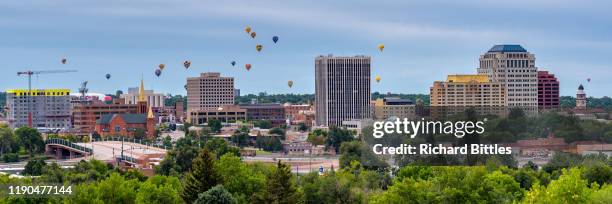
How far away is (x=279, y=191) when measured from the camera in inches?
3307

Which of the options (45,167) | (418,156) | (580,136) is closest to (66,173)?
(45,167)

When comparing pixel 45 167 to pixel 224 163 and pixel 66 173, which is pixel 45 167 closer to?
pixel 66 173

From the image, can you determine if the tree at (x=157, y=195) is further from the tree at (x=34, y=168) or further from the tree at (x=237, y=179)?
the tree at (x=34, y=168)

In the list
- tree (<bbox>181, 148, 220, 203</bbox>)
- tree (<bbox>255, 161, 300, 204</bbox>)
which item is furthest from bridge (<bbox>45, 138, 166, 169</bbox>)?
tree (<bbox>255, 161, 300, 204</bbox>)

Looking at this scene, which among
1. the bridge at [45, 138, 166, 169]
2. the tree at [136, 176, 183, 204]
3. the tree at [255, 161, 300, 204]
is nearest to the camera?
the tree at [136, 176, 183, 204]

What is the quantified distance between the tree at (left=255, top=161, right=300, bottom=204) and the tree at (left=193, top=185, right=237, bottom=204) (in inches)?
95.9

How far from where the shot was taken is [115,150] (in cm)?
19262

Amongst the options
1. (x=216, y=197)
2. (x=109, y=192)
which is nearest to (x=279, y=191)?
(x=216, y=197)

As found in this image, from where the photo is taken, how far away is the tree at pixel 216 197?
81062 mm

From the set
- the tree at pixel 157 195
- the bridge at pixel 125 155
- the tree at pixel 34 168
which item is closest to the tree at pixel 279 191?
the tree at pixel 157 195

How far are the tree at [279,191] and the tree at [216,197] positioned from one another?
2436 mm

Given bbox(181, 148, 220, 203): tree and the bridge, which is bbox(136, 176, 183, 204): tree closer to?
bbox(181, 148, 220, 203): tree

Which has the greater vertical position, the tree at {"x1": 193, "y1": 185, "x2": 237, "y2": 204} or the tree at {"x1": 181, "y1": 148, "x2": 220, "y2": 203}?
the tree at {"x1": 181, "y1": 148, "x2": 220, "y2": 203}

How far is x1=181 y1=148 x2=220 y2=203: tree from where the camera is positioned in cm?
8588
